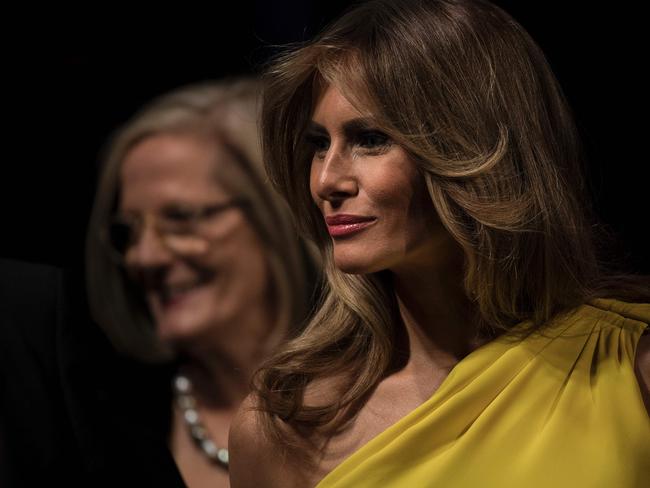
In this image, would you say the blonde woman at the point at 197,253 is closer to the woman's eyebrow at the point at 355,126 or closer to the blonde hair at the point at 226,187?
the blonde hair at the point at 226,187

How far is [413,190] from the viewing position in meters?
1.70

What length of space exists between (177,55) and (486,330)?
1194 mm

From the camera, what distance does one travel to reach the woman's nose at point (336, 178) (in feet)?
5.61

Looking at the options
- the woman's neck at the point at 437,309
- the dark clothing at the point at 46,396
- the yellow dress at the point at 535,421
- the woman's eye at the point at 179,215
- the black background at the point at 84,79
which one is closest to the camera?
the yellow dress at the point at 535,421

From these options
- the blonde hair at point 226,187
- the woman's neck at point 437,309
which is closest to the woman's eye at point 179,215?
the blonde hair at point 226,187

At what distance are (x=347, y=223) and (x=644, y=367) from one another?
56cm

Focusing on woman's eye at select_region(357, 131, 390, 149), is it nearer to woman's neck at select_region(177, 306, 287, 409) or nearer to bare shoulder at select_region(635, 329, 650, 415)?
bare shoulder at select_region(635, 329, 650, 415)

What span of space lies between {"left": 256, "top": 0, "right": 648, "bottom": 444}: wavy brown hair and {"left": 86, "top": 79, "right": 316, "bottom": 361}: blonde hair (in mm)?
715

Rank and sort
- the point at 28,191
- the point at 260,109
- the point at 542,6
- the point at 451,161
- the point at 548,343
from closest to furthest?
1. the point at 451,161
2. the point at 548,343
3. the point at 260,109
4. the point at 542,6
5. the point at 28,191

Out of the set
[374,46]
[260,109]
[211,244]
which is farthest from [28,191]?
[374,46]

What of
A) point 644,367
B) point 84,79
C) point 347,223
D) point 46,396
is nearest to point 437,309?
point 347,223

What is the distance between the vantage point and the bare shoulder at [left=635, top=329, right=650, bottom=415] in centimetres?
173

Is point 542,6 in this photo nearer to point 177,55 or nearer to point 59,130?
point 177,55

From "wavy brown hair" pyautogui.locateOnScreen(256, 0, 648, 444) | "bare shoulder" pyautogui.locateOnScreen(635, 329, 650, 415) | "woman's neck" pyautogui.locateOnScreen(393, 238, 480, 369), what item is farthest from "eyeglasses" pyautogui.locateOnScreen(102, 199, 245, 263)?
"bare shoulder" pyautogui.locateOnScreen(635, 329, 650, 415)
